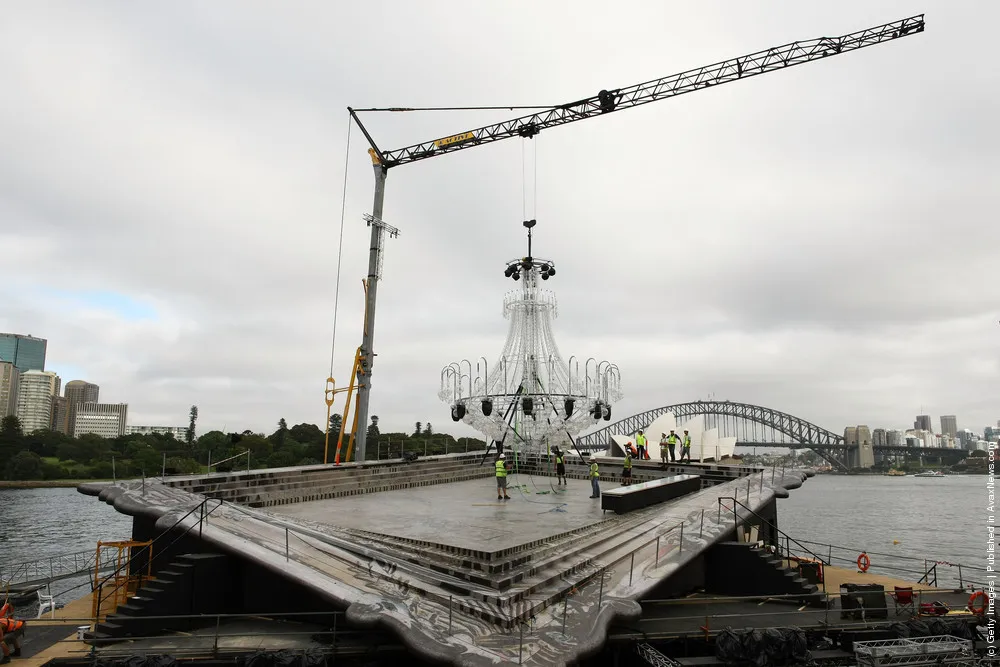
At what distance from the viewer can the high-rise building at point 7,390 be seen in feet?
513

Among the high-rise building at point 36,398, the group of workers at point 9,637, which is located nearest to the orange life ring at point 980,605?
the group of workers at point 9,637

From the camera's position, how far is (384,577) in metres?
10.1

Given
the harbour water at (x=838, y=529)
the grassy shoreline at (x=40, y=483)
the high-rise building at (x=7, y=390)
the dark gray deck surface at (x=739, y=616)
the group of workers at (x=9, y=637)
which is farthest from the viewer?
the high-rise building at (x=7, y=390)

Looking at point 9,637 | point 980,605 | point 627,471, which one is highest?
point 627,471

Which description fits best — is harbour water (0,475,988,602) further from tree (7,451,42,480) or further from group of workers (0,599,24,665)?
group of workers (0,599,24,665)

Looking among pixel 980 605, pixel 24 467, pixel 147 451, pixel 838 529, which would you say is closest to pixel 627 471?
pixel 980 605

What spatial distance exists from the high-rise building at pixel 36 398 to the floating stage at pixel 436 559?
673ft

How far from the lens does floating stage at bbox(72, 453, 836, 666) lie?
8398 mm

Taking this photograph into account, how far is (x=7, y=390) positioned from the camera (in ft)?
527

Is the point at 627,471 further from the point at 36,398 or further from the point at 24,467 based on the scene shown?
the point at 36,398

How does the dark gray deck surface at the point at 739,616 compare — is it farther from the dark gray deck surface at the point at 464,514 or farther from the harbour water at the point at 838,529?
the harbour water at the point at 838,529

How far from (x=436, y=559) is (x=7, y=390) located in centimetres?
20175

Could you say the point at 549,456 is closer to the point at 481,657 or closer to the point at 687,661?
the point at 687,661

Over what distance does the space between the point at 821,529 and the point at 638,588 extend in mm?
54683
